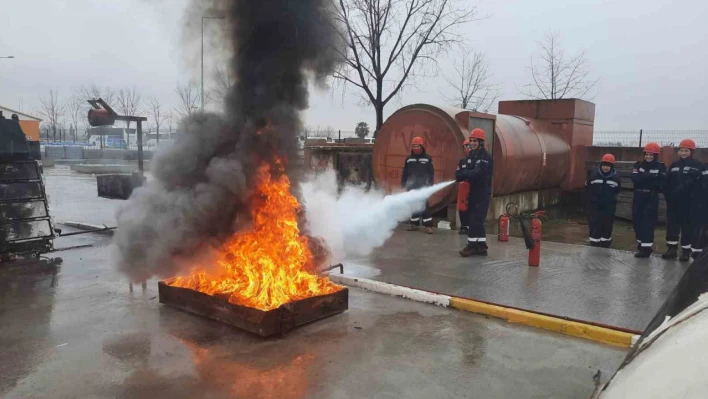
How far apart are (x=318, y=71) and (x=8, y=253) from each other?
5731mm

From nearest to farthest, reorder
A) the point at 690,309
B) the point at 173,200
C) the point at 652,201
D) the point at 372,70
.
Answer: the point at 690,309
the point at 173,200
the point at 652,201
the point at 372,70

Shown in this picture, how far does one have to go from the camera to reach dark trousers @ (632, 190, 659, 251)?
25.9ft

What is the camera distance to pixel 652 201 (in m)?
7.97

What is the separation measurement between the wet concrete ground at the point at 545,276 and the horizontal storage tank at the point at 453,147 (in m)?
2.39

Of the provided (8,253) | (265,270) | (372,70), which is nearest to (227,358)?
(265,270)

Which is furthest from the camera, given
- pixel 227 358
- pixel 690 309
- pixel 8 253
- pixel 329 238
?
pixel 8 253

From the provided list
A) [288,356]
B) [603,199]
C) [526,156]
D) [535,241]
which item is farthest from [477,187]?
[526,156]

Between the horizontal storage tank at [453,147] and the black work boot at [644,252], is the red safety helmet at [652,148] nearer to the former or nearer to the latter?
the black work boot at [644,252]

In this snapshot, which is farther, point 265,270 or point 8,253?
point 8,253

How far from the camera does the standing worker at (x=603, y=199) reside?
27.8ft

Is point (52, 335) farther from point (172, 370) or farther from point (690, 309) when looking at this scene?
point (690, 309)

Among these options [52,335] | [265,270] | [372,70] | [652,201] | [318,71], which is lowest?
[52,335]

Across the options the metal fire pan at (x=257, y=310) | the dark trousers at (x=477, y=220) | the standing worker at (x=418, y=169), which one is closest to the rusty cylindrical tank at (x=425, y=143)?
the standing worker at (x=418, y=169)

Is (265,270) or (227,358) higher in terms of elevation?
(265,270)
